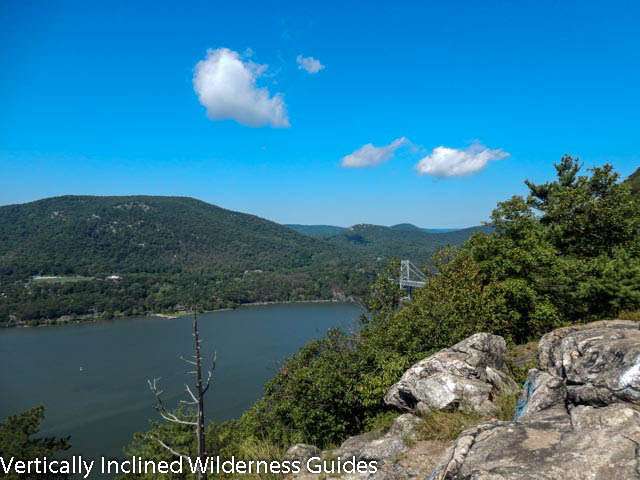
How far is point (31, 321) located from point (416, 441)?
100979 millimetres

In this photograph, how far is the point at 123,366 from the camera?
53.4 metres

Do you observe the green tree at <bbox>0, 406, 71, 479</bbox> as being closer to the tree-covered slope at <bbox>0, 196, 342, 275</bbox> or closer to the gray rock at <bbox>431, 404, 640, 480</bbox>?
the gray rock at <bbox>431, 404, 640, 480</bbox>

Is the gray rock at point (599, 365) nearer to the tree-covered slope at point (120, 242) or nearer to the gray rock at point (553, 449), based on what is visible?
the gray rock at point (553, 449)

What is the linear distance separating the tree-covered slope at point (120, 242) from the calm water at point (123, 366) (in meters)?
63.4

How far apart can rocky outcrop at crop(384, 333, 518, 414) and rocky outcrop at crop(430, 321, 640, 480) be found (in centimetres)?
156

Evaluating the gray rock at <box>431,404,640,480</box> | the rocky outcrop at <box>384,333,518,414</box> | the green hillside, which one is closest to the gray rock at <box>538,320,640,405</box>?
the gray rock at <box>431,404,640,480</box>

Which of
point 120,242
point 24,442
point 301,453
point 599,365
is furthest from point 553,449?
point 120,242

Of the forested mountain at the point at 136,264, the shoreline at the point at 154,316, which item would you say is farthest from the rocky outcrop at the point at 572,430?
the forested mountain at the point at 136,264

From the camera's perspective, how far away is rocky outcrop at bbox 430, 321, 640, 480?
2.88 m

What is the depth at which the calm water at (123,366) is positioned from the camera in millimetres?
35719

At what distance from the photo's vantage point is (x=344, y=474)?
533cm

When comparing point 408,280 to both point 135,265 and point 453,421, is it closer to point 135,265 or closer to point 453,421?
point 453,421

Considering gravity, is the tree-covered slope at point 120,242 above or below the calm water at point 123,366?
above

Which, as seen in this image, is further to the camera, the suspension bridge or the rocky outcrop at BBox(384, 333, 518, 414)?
the suspension bridge
